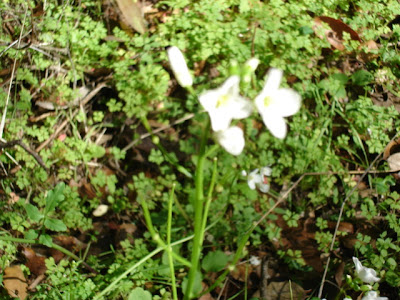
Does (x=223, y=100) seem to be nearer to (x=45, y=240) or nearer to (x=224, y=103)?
(x=224, y=103)

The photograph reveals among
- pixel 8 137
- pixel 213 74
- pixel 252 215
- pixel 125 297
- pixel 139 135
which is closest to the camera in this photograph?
pixel 125 297

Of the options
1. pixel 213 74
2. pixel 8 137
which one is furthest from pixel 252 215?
pixel 8 137

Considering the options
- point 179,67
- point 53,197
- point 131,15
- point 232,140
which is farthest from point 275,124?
point 131,15

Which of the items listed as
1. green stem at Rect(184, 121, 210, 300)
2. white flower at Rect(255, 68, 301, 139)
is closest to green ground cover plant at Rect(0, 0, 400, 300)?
green stem at Rect(184, 121, 210, 300)

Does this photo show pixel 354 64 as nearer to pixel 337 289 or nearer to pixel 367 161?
pixel 367 161

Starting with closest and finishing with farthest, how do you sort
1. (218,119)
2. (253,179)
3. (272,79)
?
(218,119) < (272,79) < (253,179)

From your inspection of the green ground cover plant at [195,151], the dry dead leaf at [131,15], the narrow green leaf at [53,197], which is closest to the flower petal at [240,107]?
the green ground cover plant at [195,151]

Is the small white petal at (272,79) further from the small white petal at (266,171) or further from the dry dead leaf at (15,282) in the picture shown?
the dry dead leaf at (15,282)

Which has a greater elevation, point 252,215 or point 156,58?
point 156,58
